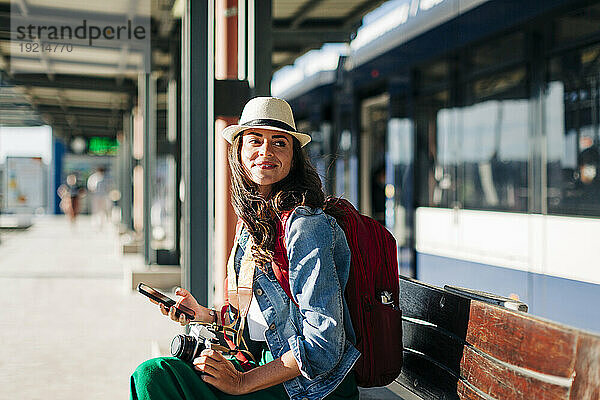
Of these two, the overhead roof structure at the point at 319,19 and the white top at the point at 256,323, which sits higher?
the overhead roof structure at the point at 319,19

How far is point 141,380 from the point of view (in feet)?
7.50

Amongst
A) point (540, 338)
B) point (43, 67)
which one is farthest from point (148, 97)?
point (540, 338)

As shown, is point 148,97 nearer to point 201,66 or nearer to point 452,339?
point 201,66

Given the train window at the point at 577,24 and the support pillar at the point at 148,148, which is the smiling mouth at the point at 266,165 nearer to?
the train window at the point at 577,24

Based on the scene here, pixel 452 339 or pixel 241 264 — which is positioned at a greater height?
pixel 241 264

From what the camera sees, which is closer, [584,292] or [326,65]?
[584,292]

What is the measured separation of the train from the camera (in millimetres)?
4656

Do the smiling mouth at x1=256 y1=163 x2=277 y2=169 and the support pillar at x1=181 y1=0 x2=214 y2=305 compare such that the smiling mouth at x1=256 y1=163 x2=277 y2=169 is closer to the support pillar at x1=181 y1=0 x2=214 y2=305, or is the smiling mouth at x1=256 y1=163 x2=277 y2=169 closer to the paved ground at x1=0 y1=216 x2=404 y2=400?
the paved ground at x1=0 y1=216 x2=404 y2=400

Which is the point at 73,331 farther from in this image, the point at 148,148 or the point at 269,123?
the point at 269,123

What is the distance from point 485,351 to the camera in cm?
220

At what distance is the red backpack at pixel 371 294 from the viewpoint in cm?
242

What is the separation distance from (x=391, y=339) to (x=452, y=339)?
20 centimetres

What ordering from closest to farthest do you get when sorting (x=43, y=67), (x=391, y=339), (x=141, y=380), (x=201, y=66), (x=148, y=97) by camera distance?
(x=141, y=380) → (x=391, y=339) → (x=201, y=66) → (x=148, y=97) → (x=43, y=67)

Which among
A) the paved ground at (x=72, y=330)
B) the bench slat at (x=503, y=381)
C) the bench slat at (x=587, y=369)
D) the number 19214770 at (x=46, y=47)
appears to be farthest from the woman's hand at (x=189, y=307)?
the number 19214770 at (x=46, y=47)
